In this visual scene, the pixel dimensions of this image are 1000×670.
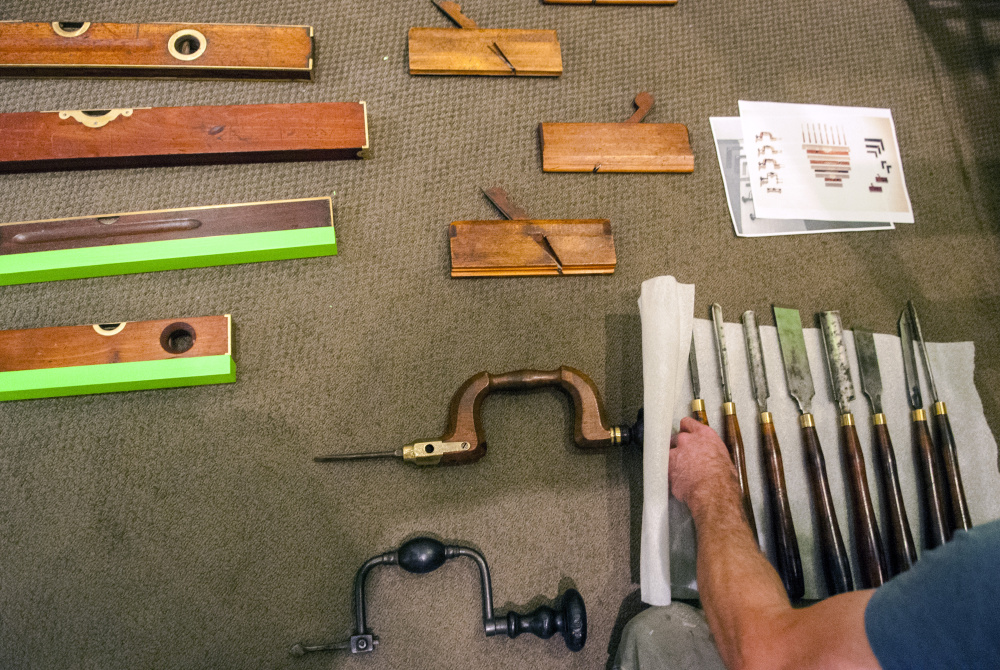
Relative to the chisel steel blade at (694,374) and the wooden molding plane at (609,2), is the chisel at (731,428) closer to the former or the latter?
the chisel steel blade at (694,374)

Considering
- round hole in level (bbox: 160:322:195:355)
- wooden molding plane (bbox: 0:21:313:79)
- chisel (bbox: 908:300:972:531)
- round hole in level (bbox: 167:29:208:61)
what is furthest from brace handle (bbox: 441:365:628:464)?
round hole in level (bbox: 167:29:208:61)

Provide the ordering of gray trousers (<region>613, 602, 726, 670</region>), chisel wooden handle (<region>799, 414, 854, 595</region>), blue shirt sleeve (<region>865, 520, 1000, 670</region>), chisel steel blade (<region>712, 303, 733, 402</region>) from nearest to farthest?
blue shirt sleeve (<region>865, 520, 1000, 670</region>)
gray trousers (<region>613, 602, 726, 670</region>)
chisel wooden handle (<region>799, 414, 854, 595</region>)
chisel steel blade (<region>712, 303, 733, 402</region>)

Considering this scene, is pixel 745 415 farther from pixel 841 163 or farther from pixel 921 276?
pixel 841 163

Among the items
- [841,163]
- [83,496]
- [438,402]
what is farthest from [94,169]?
[841,163]

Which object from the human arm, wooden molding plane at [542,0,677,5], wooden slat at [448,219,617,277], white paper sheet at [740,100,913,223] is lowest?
the human arm

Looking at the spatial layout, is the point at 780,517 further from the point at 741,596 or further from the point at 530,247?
the point at 530,247

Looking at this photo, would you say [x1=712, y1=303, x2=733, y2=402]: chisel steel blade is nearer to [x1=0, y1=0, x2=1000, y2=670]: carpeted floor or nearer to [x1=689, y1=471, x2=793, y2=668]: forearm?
[x1=0, y1=0, x2=1000, y2=670]: carpeted floor

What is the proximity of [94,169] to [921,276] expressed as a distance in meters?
1.86

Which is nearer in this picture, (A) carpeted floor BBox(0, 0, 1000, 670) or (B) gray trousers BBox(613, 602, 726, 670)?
(B) gray trousers BBox(613, 602, 726, 670)

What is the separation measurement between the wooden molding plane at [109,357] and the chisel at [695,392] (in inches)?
35.8

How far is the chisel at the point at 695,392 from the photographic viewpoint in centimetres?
122

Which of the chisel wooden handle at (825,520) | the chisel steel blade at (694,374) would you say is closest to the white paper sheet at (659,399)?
the chisel steel blade at (694,374)

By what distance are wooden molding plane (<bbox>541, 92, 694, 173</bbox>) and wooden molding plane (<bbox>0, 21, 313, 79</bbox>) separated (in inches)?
23.0

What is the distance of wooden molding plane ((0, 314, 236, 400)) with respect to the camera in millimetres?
1171
